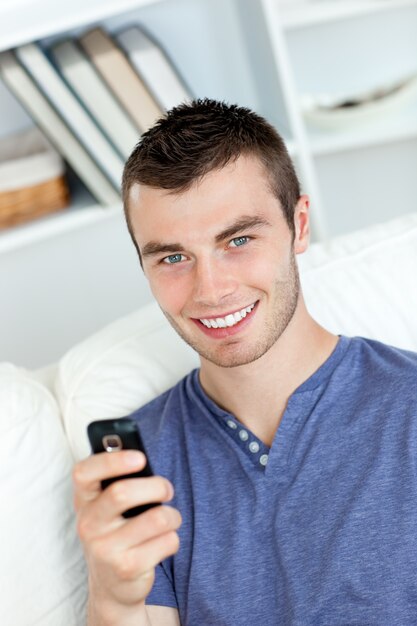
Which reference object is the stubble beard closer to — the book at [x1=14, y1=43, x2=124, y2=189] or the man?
the man

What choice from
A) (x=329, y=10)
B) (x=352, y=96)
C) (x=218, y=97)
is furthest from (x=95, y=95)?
(x=352, y=96)

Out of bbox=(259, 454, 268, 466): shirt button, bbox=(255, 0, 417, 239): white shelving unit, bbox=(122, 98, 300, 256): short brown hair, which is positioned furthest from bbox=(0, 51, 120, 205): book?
bbox=(259, 454, 268, 466): shirt button

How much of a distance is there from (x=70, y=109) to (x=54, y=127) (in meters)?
0.06

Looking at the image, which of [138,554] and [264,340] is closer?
[138,554]

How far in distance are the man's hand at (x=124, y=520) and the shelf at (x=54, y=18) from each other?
1196 millimetres

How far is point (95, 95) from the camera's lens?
205 centimetres

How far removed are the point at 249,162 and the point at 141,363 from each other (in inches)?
15.5

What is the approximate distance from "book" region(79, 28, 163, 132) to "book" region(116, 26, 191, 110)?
0.01 metres

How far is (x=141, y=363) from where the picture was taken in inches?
61.1

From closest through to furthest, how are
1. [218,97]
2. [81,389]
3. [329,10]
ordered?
[81,389]
[329,10]
[218,97]

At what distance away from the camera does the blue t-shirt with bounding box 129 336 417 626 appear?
3.84 feet

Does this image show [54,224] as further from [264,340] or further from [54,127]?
[264,340]

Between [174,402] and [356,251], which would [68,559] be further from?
[356,251]

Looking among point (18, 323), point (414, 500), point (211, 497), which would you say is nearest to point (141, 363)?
point (211, 497)
